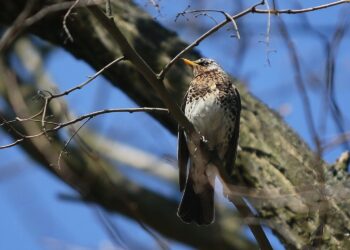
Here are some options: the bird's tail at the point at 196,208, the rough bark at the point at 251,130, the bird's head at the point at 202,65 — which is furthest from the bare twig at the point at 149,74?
the bird's head at the point at 202,65

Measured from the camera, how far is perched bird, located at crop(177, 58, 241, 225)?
4.95 m

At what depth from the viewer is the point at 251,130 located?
5457 mm

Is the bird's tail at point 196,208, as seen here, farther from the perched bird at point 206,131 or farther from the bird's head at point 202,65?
the bird's head at point 202,65

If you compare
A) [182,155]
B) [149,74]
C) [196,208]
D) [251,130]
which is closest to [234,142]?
[251,130]

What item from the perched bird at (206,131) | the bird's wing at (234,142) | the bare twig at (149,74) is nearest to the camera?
the bare twig at (149,74)

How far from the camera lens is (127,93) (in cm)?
572

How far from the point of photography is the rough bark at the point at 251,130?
4.82 metres

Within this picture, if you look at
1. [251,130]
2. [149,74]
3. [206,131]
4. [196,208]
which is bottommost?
[196,208]

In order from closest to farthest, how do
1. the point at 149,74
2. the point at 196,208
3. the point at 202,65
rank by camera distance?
1. the point at 149,74
2. the point at 196,208
3. the point at 202,65

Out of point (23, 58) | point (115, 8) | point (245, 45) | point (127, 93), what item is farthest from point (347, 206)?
point (23, 58)

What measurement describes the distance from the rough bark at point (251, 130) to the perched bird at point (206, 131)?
0.13 m

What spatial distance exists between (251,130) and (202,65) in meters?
0.65

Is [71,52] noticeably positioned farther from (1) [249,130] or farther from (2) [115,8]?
(1) [249,130]

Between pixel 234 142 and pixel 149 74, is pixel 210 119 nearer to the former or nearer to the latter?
pixel 234 142
